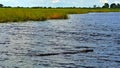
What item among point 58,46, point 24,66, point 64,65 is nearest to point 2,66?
point 24,66

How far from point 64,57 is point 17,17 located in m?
51.3

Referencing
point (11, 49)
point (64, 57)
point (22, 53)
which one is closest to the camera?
point (64, 57)

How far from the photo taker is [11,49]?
2933cm

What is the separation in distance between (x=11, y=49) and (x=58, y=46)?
4412 millimetres

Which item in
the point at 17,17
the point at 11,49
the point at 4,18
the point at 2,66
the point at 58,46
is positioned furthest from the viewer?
the point at 17,17

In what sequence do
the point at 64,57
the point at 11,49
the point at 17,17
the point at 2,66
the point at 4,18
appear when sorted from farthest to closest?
the point at 17,17
the point at 4,18
the point at 11,49
the point at 64,57
the point at 2,66

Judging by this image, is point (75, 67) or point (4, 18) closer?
point (75, 67)

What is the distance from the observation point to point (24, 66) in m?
21.7

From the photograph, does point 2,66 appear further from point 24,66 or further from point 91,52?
point 91,52

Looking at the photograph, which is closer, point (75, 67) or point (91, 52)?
point (75, 67)

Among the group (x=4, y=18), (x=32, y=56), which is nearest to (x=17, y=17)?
(x=4, y=18)

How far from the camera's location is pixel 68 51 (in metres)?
28.4

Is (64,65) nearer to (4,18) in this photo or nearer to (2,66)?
(2,66)

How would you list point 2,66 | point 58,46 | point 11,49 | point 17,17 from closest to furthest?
point 2,66
point 11,49
point 58,46
point 17,17
